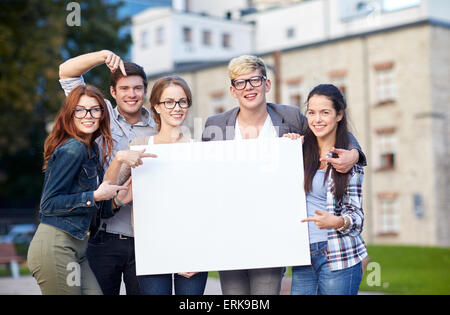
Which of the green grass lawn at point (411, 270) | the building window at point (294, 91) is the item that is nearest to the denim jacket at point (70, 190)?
the green grass lawn at point (411, 270)

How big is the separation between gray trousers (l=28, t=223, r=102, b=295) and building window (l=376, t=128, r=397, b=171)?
28.6 metres

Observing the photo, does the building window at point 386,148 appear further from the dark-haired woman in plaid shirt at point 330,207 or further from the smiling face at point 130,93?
the dark-haired woman in plaid shirt at point 330,207

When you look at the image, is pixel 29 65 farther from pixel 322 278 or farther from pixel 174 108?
pixel 322 278

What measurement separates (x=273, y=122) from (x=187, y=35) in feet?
150

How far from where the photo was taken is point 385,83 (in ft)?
105

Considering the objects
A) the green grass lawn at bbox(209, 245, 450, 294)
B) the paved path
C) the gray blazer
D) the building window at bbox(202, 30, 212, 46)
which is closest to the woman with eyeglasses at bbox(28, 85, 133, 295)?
the gray blazer

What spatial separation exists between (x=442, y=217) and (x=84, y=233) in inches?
1120

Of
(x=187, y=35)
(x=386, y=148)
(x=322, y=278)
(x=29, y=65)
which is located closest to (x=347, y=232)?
(x=322, y=278)

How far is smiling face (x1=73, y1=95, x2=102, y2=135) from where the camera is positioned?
425 centimetres

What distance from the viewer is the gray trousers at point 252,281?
4438mm

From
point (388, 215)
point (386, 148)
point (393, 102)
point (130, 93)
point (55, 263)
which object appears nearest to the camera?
point (55, 263)

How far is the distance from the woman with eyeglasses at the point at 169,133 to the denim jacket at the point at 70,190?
25 centimetres

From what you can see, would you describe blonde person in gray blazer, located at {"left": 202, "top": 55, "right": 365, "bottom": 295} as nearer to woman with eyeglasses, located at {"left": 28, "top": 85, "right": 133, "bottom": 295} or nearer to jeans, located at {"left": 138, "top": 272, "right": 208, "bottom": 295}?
jeans, located at {"left": 138, "top": 272, "right": 208, "bottom": 295}
